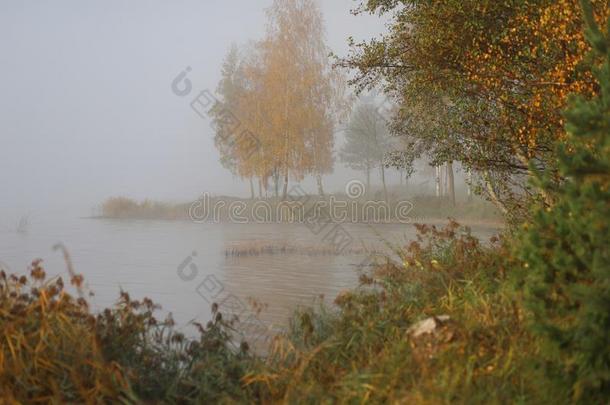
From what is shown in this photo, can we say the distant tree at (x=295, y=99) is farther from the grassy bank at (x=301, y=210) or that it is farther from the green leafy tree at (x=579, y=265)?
the green leafy tree at (x=579, y=265)

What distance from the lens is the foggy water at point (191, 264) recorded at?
1152 cm

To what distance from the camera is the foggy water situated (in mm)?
11516

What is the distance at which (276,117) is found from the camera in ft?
111

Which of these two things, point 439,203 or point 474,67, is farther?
point 439,203

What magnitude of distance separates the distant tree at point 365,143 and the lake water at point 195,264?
1912cm

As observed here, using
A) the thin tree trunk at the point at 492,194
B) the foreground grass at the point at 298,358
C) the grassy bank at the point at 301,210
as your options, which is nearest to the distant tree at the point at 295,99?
the grassy bank at the point at 301,210

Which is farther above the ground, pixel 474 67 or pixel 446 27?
pixel 446 27

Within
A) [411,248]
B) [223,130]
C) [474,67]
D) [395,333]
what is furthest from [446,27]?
[223,130]

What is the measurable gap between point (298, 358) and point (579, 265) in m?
2.44

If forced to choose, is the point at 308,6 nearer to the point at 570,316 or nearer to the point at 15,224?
the point at 15,224

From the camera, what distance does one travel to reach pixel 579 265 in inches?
176

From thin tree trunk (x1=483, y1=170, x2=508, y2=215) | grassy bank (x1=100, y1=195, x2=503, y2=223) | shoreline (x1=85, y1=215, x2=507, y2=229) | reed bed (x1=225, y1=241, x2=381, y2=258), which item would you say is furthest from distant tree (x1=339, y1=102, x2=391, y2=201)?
thin tree trunk (x1=483, y1=170, x2=508, y2=215)

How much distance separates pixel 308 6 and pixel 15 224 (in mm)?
18205

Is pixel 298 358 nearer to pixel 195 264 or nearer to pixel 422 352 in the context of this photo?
pixel 422 352
